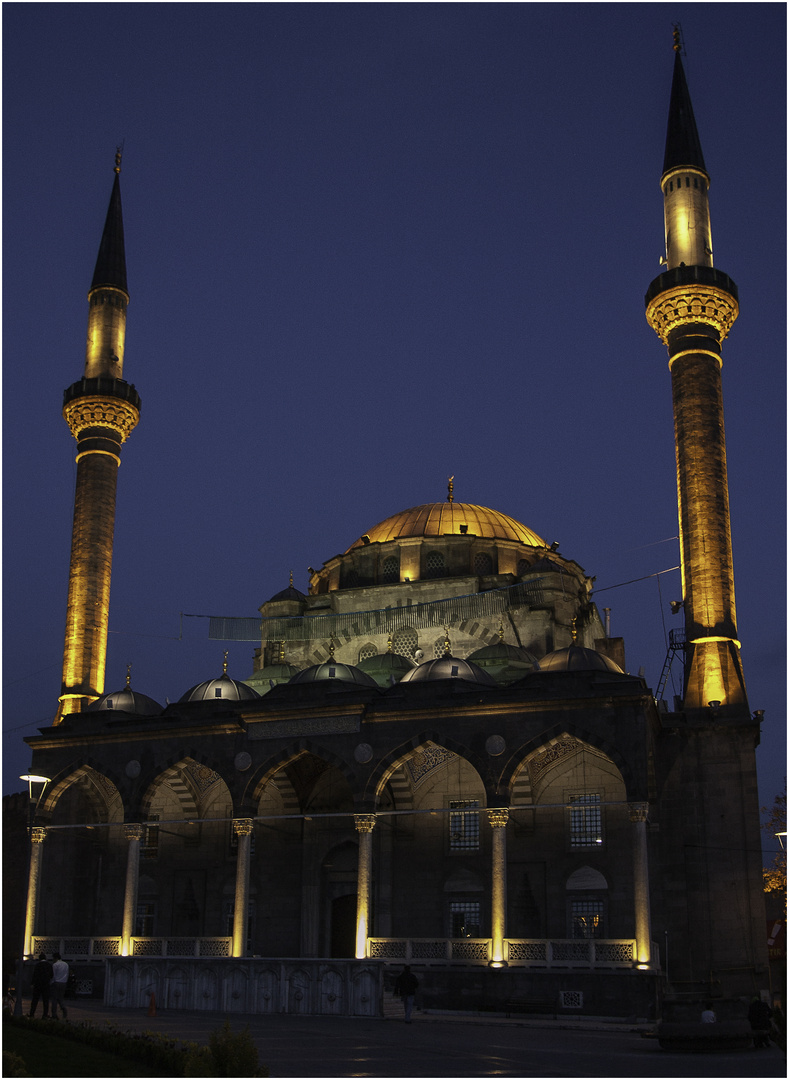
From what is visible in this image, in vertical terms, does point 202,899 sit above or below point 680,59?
below

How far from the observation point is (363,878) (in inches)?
885

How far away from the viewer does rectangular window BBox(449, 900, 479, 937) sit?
24297 millimetres

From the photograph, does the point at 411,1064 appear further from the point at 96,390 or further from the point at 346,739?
the point at 96,390

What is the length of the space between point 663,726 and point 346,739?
683 cm

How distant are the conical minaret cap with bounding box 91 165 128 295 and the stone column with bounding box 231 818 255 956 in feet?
61.7

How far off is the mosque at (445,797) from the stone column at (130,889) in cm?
6

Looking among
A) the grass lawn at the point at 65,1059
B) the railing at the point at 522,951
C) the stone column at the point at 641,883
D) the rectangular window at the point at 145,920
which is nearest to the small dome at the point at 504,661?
the stone column at the point at 641,883

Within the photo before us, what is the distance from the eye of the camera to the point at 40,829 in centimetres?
2625

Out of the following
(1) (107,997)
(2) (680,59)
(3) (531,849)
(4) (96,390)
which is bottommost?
(1) (107,997)

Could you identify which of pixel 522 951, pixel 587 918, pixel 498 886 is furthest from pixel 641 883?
pixel 587 918

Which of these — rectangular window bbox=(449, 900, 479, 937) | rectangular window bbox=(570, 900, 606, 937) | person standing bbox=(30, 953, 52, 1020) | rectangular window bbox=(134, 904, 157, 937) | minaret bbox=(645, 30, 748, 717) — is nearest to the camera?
person standing bbox=(30, 953, 52, 1020)

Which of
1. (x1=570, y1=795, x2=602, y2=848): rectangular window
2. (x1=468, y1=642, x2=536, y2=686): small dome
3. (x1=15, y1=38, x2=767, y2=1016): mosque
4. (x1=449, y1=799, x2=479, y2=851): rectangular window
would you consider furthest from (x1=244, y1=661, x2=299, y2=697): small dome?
(x1=570, y1=795, x2=602, y2=848): rectangular window

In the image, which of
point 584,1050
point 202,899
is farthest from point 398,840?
point 584,1050

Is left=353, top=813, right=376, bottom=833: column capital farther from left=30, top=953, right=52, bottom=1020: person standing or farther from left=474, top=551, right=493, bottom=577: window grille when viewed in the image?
left=474, top=551, right=493, bottom=577: window grille
